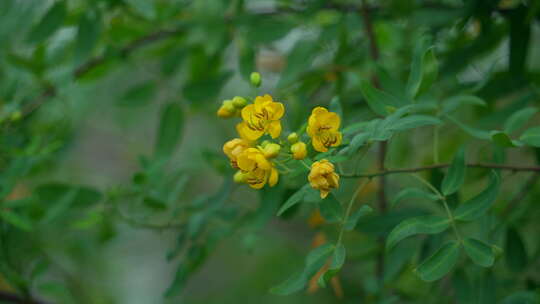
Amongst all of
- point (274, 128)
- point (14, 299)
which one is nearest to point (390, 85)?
point (274, 128)

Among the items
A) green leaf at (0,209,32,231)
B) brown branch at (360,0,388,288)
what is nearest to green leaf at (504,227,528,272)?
brown branch at (360,0,388,288)

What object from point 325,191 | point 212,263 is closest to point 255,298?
point 212,263

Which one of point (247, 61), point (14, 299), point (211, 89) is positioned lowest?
point (14, 299)

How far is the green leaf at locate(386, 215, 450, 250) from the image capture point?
117 centimetres

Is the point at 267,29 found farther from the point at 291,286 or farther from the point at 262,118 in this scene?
the point at 291,286

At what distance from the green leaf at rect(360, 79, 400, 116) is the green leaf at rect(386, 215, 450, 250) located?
228 mm

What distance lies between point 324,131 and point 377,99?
0.19 m

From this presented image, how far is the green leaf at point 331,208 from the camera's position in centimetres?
123

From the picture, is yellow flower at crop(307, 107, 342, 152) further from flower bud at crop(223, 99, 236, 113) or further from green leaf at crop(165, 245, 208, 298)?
green leaf at crop(165, 245, 208, 298)

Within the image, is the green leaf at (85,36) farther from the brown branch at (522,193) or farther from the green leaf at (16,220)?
the brown branch at (522,193)

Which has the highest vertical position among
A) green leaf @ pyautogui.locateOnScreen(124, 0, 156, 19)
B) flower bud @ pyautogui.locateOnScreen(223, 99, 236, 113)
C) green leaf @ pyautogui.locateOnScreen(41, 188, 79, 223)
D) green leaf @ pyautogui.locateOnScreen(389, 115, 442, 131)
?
green leaf @ pyautogui.locateOnScreen(389, 115, 442, 131)

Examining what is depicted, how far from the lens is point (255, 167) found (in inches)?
45.8

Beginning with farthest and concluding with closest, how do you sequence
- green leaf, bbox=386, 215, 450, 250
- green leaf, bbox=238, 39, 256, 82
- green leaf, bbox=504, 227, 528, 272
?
green leaf, bbox=238, 39, 256, 82 < green leaf, bbox=504, 227, 528, 272 < green leaf, bbox=386, 215, 450, 250

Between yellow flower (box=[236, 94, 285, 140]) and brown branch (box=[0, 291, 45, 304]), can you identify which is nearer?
yellow flower (box=[236, 94, 285, 140])
